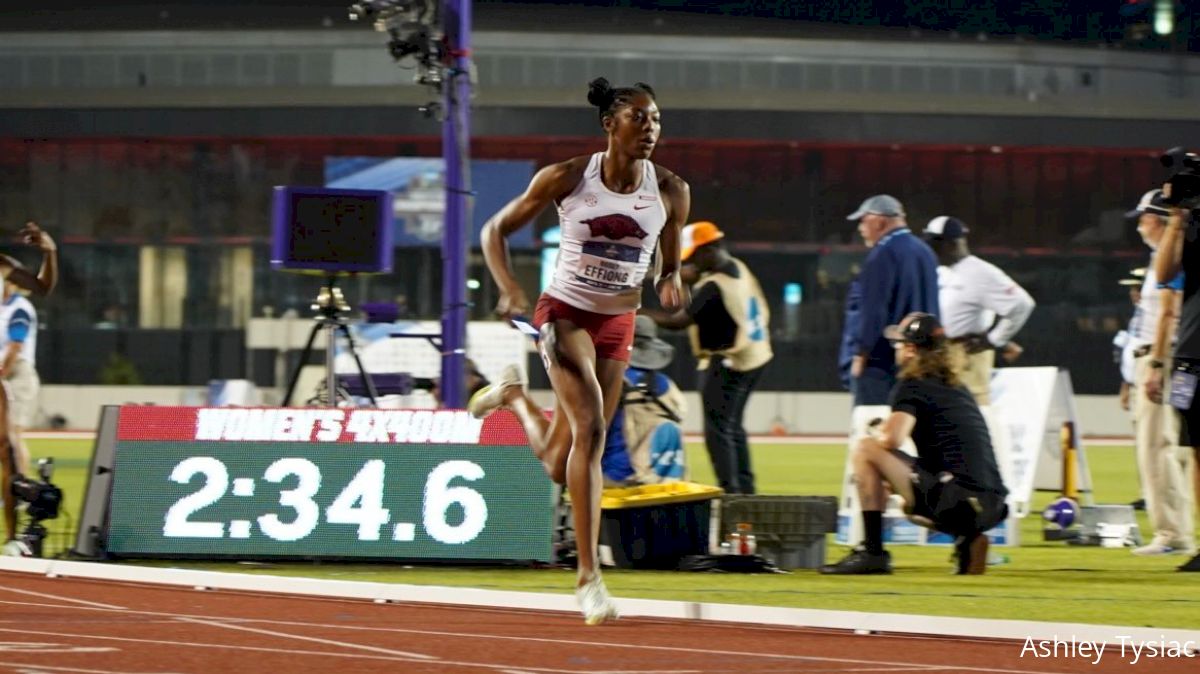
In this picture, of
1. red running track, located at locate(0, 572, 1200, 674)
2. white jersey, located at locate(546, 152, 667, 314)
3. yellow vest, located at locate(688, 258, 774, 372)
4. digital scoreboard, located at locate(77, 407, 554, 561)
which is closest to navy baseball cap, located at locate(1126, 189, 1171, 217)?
yellow vest, located at locate(688, 258, 774, 372)

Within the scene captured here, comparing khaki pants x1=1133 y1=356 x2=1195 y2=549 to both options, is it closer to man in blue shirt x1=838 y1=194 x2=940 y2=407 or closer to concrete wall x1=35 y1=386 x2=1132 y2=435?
man in blue shirt x1=838 y1=194 x2=940 y2=407

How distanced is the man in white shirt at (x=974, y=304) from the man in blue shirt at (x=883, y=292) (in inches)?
29.5

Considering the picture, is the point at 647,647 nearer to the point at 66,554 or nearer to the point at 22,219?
the point at 66,554

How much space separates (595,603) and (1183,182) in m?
4.15

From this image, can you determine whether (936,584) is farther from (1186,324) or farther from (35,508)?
(35,508)

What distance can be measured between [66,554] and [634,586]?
3.13 meters

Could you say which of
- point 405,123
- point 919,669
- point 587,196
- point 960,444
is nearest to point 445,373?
point 960,444

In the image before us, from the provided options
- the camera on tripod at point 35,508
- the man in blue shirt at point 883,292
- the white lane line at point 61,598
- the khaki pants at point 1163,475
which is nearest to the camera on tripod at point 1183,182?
the khaki pants at point 1163,475

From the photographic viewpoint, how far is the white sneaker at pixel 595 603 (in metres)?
8.30

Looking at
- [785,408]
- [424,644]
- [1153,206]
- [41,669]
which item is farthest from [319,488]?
[785,408]

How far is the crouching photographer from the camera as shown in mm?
10750

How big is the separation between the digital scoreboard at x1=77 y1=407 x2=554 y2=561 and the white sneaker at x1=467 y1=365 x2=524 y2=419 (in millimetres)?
457

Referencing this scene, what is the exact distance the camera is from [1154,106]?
3684cm

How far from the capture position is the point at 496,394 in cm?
1014
